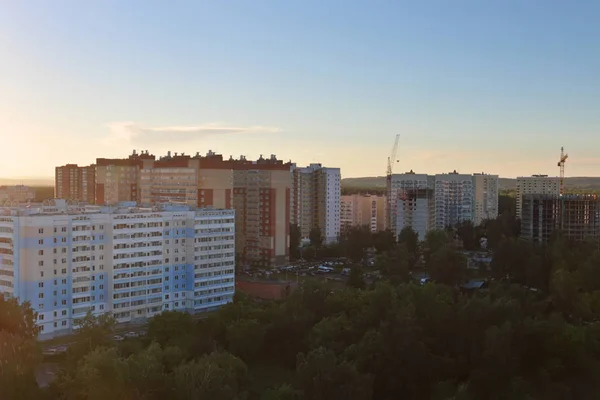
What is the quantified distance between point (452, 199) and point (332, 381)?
27.7m

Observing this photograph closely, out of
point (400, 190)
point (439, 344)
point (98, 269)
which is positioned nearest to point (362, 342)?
point (439, 344)

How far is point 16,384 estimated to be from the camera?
8922 millimetres

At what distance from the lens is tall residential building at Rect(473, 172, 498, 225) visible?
1496 inches

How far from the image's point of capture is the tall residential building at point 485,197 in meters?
38.0

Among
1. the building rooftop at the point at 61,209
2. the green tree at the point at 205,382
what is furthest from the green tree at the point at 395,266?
the green tree at the point at 205,382

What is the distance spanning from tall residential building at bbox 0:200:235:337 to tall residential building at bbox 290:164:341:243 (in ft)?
44.7

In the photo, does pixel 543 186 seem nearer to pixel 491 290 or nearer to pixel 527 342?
pixel 491 290

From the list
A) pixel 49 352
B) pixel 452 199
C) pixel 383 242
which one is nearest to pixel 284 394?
pixel 49 352

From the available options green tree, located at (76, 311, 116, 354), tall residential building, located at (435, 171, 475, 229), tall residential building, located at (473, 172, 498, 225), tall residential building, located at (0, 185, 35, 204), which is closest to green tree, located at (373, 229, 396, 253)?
tall residential building, located at (435, 171, 475, 229)

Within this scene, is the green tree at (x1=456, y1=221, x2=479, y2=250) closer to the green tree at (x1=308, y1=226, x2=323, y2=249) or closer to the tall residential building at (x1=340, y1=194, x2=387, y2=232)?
the tall residential building at (x1=340, y1=194, x2=387, y2=232)

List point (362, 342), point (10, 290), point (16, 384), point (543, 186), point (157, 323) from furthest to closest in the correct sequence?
point (543, 186) → point (10, 290) → point (157, 323) → point (362, 342) → point (16, 384)

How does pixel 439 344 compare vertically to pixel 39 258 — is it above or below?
below

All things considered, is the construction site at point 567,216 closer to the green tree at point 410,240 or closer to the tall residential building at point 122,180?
the green tree at point 410,240

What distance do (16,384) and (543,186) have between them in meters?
44.0
